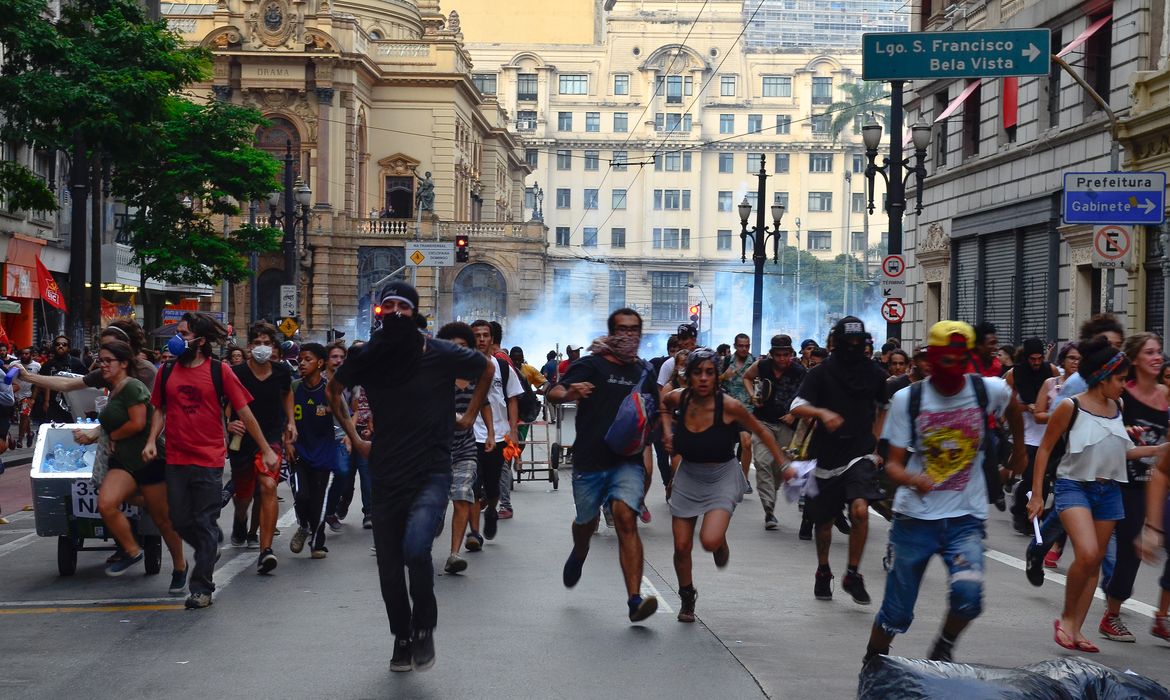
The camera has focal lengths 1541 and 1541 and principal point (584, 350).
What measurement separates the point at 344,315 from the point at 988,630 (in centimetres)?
6062

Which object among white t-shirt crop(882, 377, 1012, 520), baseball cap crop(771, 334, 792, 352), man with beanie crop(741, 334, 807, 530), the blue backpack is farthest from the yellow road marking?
baseball cap crop(771, 334, 792, 352)

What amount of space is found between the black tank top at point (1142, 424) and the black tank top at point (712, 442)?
7.33 ft

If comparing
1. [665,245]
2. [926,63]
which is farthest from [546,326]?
[926,63]

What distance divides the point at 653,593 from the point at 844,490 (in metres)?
1.44

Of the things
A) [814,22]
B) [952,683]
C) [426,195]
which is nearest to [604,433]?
[952,683]

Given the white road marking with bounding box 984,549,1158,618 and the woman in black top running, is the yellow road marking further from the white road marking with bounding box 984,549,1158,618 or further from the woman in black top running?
the white road marking with bounding box 984,549,1158,618

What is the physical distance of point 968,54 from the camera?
1830 centimetres

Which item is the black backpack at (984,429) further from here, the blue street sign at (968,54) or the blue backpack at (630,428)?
the blue street sign at (968,54)

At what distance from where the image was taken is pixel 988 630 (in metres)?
8.93

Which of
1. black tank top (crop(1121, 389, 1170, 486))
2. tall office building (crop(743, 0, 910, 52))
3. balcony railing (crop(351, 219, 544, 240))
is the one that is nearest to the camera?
black tank top (crop(1121, 389, 1170, 486))

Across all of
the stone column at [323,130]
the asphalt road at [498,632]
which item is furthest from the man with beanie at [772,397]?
the stone column at [323,130]

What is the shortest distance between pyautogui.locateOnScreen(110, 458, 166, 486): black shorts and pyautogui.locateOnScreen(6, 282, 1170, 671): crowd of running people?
0.05 feet

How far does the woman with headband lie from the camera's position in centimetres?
823

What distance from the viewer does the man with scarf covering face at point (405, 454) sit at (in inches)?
293
